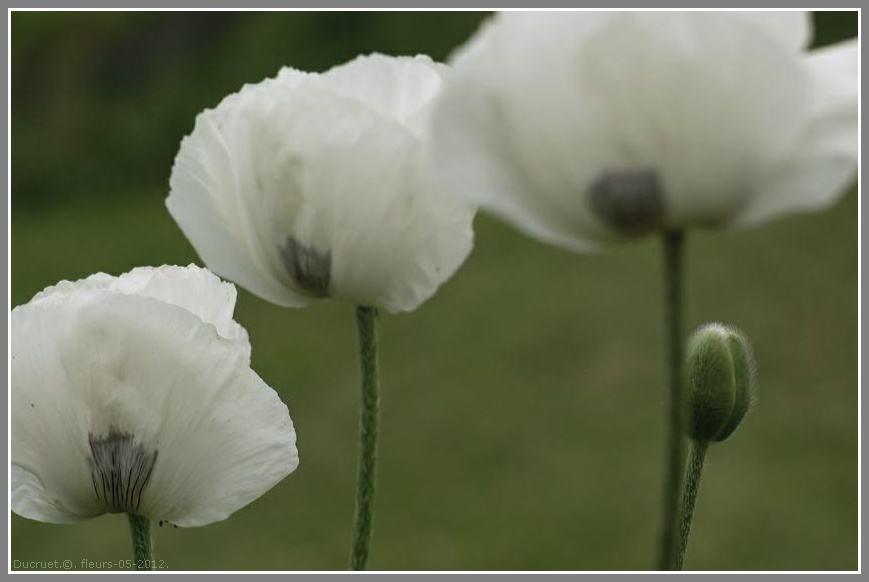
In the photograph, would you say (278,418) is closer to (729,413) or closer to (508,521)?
(729,413)

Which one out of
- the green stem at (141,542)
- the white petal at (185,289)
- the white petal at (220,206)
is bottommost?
the green stem at (141,542)

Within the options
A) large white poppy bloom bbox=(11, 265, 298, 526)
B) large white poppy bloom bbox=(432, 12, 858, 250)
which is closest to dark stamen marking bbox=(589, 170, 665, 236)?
large white poppy bloom bbox=(432, 12, 858, 250)

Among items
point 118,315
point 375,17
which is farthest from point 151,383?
point 375,17

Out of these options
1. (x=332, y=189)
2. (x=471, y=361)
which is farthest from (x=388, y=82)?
(x=471, y=361)

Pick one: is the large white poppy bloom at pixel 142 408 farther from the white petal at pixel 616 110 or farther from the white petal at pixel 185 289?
the white petal at pixel 616 110

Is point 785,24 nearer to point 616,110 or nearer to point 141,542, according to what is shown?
point 616,110

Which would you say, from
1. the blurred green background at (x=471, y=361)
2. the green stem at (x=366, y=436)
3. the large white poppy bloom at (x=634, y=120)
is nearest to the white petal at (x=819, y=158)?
the large white poppy bloom at (x=634, y=120)

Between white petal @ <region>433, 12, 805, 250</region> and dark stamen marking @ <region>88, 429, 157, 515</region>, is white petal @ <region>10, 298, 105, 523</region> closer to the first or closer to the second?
dark stamen marking @ <region>88, 429, 157, 515</region>
